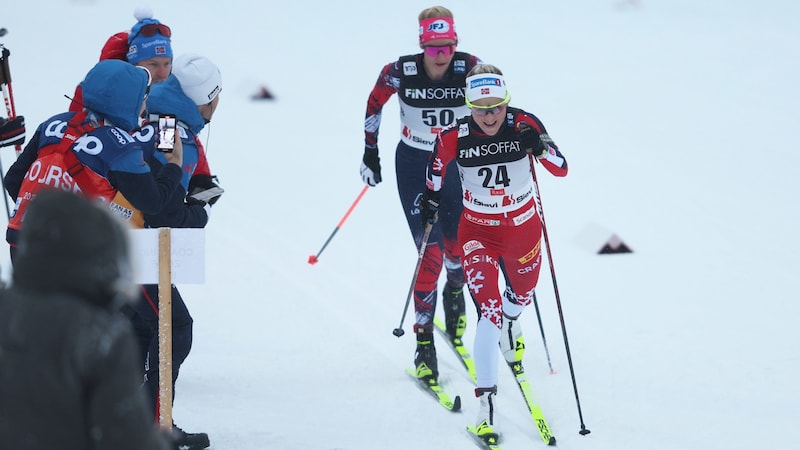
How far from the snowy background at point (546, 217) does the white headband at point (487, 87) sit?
142 cm

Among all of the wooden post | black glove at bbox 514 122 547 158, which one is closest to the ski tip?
black glove at bbox 514 122 547 158

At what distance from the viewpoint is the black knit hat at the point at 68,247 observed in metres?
1.93

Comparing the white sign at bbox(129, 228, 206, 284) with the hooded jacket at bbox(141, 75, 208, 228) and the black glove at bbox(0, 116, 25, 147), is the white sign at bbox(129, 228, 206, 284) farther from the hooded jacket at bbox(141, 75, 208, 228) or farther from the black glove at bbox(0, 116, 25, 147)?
the black glove at bbox(0, 116, 25, 147)

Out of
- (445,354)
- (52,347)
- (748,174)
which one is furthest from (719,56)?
(52,347)

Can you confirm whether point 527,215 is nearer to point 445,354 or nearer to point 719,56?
point 445,354

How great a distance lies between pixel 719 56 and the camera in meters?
12.6

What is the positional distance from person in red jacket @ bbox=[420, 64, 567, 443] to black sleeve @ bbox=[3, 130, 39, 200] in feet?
6.94

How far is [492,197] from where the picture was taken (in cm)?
521

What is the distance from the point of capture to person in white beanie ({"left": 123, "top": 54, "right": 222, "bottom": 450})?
4.46 metres

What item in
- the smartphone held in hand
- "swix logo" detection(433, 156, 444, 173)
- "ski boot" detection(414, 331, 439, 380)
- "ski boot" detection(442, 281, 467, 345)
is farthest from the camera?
"ski boot" detection(442, 281, 467, 345)

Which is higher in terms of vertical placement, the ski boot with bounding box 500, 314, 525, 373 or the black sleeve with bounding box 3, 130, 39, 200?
the black sleeve with bounding box 3, 130, 39, 200

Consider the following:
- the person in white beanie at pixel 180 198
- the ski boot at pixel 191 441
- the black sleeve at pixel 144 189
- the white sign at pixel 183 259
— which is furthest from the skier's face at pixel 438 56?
the ski boot at pixel 191 441

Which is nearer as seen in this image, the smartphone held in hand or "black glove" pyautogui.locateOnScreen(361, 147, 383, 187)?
the smartphone held in hand

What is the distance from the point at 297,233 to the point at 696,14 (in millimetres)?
8341
